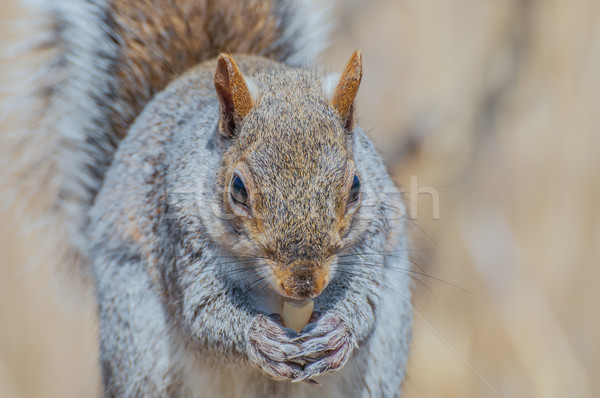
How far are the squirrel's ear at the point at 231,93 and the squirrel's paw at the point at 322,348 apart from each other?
378mm

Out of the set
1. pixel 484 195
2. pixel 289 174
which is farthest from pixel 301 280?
pixel 484 195

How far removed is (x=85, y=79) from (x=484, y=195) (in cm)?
120

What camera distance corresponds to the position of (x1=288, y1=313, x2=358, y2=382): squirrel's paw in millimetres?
1179

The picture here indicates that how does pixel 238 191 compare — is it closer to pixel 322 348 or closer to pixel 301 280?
pixel 301 280

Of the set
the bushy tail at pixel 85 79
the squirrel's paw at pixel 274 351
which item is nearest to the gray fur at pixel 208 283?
the squirrel's paw at pixel 274 351

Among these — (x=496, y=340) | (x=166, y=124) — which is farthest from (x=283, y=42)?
(x=496, y=340)

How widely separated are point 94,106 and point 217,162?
53 centimetres

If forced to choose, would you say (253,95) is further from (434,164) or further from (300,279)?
(434,164)

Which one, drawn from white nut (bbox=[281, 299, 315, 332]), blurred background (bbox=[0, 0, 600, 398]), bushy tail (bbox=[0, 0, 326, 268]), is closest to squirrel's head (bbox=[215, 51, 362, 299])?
white nut (bbox=[281, 299, 315, 332])

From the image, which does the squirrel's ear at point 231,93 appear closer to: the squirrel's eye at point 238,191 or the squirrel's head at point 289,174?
the squirrel's head at point 289,174

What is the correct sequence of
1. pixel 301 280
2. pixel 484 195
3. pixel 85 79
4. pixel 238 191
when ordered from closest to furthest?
pixel 301 280, pixel 238 191, pixel 85 79, pixel 484 195

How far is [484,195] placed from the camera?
6.95ft

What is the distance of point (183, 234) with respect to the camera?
1.34 m

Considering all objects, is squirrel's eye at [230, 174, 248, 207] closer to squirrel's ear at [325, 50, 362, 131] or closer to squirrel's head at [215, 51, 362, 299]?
squirrel's head at [215, 51, 362, 299]
